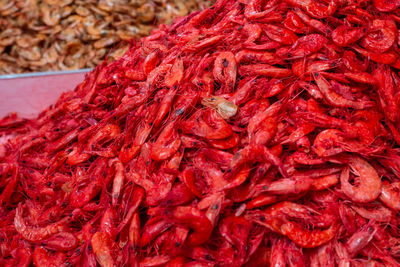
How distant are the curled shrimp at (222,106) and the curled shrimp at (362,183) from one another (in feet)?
1.85

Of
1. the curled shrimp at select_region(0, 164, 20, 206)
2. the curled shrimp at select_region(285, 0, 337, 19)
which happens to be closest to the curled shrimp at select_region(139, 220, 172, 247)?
the curled shrimp at select_region(0, 164, 20, 206)

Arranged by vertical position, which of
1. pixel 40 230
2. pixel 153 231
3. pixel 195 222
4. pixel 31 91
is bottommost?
pixel 31 91

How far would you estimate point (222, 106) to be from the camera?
5.61ft

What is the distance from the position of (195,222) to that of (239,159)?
33 centimetres

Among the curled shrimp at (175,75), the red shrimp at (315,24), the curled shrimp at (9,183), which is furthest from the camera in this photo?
the curled shrimp at (9,183)

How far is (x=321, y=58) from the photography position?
5.81 ft

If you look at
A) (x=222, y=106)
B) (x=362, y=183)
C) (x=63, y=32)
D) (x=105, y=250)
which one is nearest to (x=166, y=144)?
(x=222, y=106)

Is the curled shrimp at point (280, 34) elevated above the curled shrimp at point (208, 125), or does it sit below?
above

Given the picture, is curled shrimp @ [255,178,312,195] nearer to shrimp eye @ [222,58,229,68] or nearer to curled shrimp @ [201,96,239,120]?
curled shrimp @ [201,96,239,120]

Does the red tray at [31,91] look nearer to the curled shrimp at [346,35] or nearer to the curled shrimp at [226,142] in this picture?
the curled shrimp at [226,142]

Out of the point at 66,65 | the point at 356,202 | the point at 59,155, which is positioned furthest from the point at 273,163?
the point at 66,65

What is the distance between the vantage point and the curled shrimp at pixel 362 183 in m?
1.48

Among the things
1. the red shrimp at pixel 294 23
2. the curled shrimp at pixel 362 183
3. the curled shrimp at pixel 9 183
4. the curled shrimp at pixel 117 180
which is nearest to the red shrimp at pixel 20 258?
the curled shrimp at pixel 9 183

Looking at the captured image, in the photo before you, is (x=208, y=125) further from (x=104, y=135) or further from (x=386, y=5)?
(x=386, y=5)
